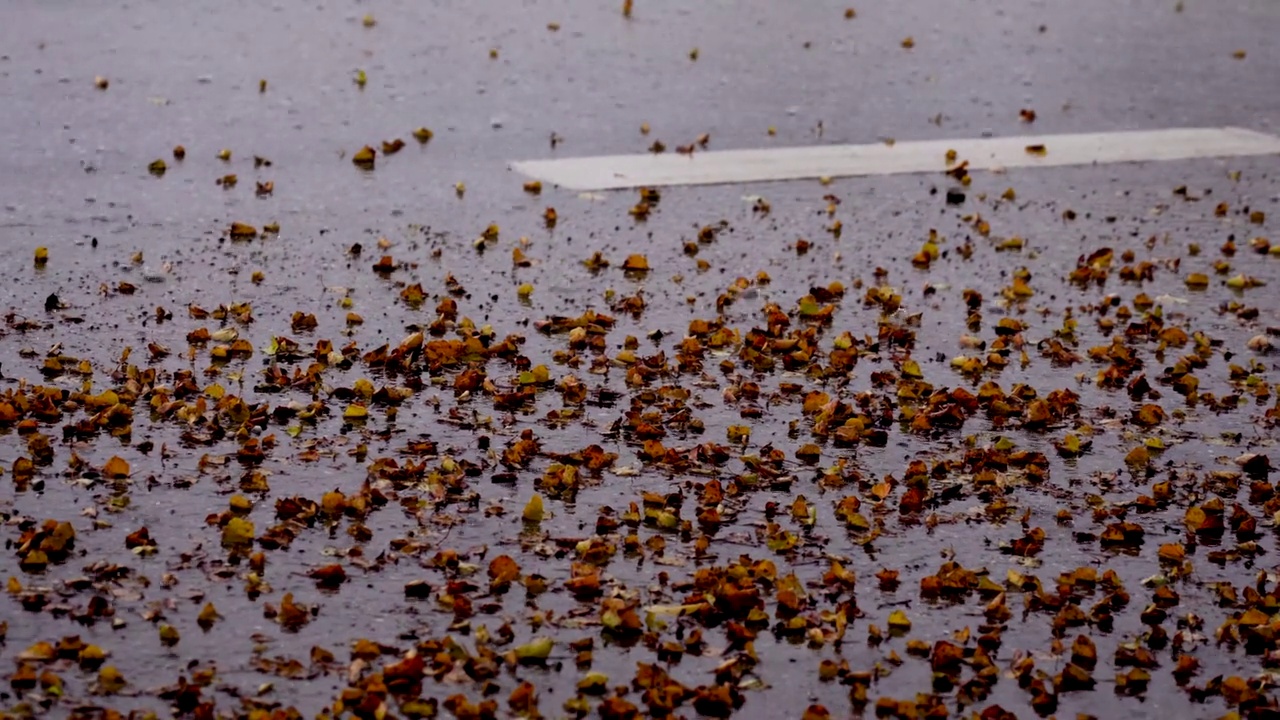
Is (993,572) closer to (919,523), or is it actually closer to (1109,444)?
(919,523)

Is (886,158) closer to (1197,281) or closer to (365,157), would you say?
(1197,281)

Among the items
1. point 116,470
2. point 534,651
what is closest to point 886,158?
point 116,470

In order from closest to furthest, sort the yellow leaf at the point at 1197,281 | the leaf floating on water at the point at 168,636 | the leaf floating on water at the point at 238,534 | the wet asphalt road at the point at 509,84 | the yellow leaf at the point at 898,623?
the leaf floating on water at the point at 168,636 < the yellow leaf at the point at 898,623 < the leaf floating on water at the point at 238,534 < the yellow leaf at the point at 1197,281 < the wet asphalt road at the point at 509,84

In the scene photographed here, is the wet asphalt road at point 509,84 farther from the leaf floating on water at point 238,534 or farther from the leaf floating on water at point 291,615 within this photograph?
the leaf floating on water at point 291,615

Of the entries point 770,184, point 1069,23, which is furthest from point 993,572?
point 1069,23

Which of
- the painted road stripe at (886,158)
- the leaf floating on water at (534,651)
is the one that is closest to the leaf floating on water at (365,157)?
the painted road stripe at (886,158)

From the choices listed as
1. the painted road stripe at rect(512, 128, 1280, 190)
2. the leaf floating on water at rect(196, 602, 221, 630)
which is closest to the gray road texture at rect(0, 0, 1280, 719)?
the leaf floating on water at rect(196, 602, 221, 630)
